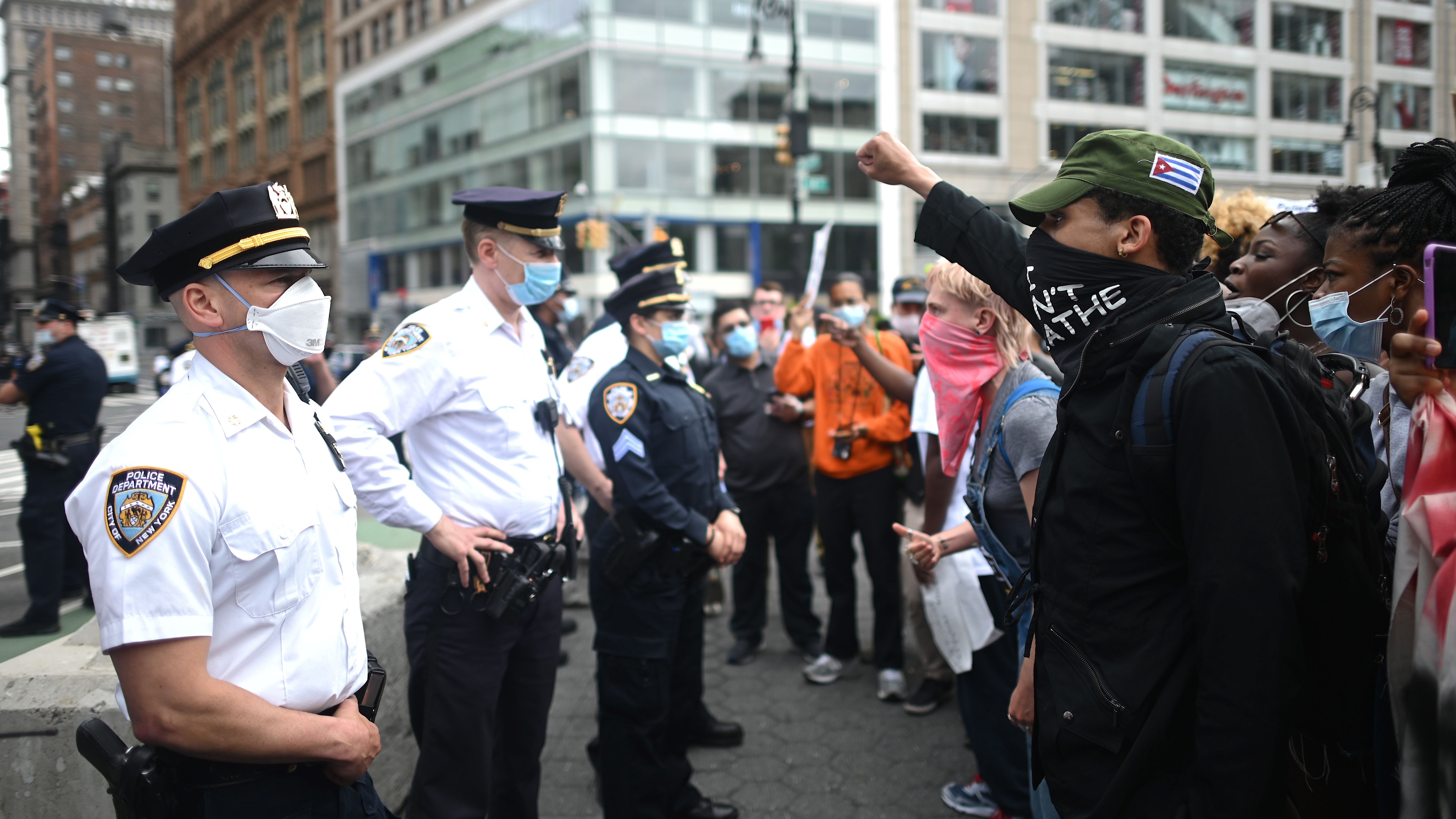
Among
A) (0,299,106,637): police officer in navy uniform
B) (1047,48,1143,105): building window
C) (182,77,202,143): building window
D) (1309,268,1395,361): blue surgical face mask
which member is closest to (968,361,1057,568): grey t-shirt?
(1309,268,1395,361): blue surgical face mask

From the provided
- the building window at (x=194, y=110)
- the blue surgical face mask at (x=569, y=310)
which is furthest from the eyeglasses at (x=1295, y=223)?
the building window at (x=194, y=110)

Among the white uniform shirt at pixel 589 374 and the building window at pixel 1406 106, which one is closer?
the white uniform shirt at pixel 589 374

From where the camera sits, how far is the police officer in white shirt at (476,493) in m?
2.98

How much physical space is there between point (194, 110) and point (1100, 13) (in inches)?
1562

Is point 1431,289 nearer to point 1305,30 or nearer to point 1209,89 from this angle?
point 1305,30

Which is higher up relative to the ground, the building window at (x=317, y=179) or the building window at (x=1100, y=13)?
the building window at (x=1100, y=13)

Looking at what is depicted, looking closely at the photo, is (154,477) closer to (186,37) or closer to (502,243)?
(502,243)

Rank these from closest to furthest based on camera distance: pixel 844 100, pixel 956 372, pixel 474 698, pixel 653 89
→ 1. pixel 474 698
2. pixel 956 372
3. pixel 653 89
4. pixel 844 100

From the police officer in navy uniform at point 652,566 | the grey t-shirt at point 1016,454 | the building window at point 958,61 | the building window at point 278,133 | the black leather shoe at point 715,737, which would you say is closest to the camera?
the grey t-shirt at point 1016,454

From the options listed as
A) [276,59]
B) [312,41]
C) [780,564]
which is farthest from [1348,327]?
[312,41]

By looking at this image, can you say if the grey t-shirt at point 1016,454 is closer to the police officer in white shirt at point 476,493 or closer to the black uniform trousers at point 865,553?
the police officer in white shirt at point 476,493

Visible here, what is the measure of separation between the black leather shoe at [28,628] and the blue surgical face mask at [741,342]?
4.00 m

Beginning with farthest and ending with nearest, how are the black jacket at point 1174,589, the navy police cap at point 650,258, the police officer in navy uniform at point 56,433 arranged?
the navy police cap at point 650,258 → the police officer in navy uniform at point 56,433 → the black jacket at point 1174,589

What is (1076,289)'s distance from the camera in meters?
1.94
